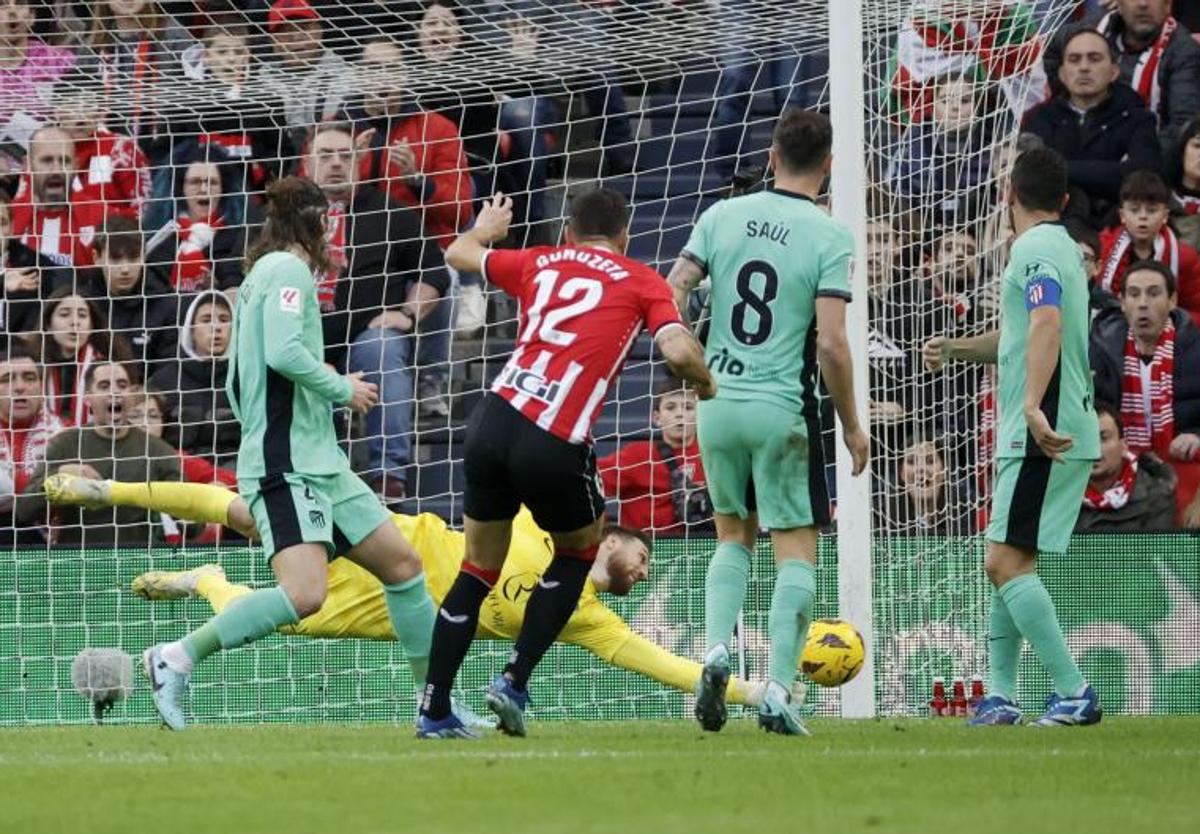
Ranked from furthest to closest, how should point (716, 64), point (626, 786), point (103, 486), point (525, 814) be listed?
1. point (716, 64)
2. point (103, 486)
3. point (626, 786)
4. point (525, 814)

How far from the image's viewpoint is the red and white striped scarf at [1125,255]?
44.4 ft

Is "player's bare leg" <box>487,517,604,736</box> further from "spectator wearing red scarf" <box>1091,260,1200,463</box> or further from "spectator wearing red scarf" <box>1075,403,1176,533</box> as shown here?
"spectator wearing red scarf" <box>1091,260,1200,463</box>

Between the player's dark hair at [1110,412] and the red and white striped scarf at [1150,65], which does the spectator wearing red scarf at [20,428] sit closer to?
the player's dark hair at [1110,412]

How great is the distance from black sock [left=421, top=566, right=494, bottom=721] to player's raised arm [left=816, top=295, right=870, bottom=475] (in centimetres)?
143

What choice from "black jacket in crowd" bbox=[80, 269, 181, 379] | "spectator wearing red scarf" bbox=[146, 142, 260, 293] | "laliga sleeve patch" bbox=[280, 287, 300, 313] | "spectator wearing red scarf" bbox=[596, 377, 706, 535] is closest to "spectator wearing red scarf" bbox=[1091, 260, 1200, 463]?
"spectator wearing red scarf" bbox=[596, 377, 706, 535]

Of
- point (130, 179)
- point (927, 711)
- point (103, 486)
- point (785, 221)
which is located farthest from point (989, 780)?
point (130, 179)

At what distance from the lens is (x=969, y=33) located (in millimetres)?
12078

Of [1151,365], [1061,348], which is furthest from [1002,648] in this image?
[1151,365]

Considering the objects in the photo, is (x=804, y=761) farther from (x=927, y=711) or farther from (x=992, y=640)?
(x=927, y=711)

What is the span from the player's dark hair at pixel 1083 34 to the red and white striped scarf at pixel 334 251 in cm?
462

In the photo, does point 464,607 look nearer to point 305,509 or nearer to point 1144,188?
point 305,509

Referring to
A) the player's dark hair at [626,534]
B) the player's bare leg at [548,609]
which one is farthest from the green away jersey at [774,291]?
the player's dark hair at [626,534]

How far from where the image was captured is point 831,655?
9211mm

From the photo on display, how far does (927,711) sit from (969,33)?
11.9ft
